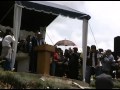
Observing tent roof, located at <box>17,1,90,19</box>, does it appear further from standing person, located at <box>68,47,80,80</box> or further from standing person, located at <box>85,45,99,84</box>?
standing person, located at <box>85,45,99,84</box>

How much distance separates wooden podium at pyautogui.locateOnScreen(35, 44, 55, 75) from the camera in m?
15.1

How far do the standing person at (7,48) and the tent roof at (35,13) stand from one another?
1.52 meters

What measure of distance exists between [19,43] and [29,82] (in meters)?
3.20

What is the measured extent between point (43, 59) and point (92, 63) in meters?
1.94

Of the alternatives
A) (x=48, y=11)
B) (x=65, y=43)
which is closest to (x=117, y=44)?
(x=48, y=11)

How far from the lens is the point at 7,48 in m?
14.6

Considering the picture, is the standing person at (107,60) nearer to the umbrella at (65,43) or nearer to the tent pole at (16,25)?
the tent pole at (16,25)

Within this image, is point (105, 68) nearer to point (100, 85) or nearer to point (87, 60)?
point (87, 60)

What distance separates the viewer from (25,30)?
19.8 m

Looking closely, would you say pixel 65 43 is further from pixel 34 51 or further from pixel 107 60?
pixel 107 60

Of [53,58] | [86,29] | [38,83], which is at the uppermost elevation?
[86,29]

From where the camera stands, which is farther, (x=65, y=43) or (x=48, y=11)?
(x=65, y=43)

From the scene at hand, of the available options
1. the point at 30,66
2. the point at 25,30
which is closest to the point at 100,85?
the point at 30,66

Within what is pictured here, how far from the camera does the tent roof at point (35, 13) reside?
15714 millimetres
